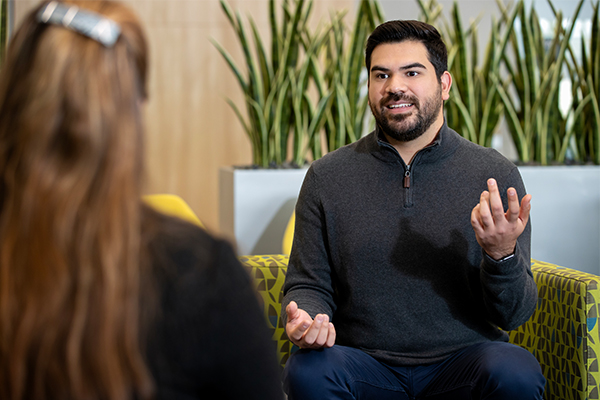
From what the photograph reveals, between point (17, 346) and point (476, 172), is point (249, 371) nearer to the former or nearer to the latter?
point (17, 346)

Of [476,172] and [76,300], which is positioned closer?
[76,300]

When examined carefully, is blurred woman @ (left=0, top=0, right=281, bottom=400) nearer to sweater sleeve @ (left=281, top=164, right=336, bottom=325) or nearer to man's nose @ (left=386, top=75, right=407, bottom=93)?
sweater sleeve @ (left=281, top=164, right=336, bottom=325)

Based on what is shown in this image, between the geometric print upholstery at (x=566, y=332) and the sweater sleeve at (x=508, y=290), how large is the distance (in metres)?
0.10

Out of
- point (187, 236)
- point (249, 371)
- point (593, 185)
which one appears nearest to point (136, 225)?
point (187, 236)

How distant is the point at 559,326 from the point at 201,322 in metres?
0.98

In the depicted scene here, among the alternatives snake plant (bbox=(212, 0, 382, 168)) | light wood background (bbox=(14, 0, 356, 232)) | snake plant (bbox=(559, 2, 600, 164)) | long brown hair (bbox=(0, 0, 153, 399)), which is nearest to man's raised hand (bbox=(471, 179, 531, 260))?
long brown hair (bbox=(0, 0, 153, 399))

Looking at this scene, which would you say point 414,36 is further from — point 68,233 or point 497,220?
point 68,233

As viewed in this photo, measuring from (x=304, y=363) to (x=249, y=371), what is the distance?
590 mm

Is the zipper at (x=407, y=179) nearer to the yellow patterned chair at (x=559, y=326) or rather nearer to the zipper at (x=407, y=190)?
the zipper at (x=407, y=190)

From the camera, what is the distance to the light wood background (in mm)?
3793

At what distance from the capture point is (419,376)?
3.86 ft

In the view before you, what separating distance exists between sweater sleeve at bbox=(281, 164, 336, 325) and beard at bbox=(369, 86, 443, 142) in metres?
0.20

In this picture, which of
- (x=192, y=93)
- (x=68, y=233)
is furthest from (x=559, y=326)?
(x=192, y=93)

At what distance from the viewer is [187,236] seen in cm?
53
